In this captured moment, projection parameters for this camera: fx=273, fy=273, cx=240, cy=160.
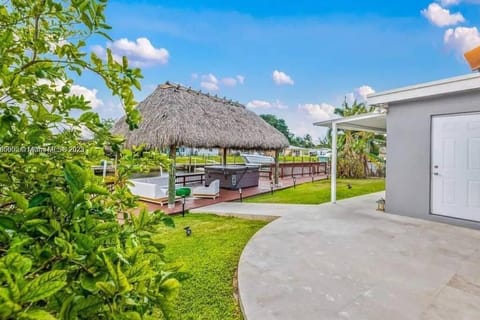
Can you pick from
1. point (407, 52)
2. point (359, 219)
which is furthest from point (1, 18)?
point (407, 52)

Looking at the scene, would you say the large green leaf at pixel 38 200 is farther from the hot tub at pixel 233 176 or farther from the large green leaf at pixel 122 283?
the hot tub at pixel 233 176

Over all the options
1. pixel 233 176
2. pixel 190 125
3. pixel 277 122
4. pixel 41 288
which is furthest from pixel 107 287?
pixel 277 122

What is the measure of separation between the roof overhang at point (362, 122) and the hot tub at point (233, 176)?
15.6ft

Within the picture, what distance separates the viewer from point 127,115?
1317 millimetres

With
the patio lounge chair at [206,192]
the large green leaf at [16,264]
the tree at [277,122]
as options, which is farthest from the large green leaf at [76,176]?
the tree at [277,122]

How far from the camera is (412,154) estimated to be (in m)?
6.74

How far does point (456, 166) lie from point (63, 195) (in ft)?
24.4

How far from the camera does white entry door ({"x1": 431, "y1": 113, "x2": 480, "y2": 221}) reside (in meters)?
5.79

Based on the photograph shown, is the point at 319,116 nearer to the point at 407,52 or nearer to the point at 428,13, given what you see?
the point at 407,52

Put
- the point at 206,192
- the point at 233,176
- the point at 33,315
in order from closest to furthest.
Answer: the point at 33,315 → the point at 206,192 → the point at 233,176

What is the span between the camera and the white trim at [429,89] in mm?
5439

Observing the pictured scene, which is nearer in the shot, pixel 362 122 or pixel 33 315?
pixel 33 315

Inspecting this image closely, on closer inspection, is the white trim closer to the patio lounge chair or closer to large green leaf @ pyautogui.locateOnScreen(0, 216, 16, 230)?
the patio lounge chair

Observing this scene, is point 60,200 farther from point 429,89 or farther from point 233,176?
point 233,176
